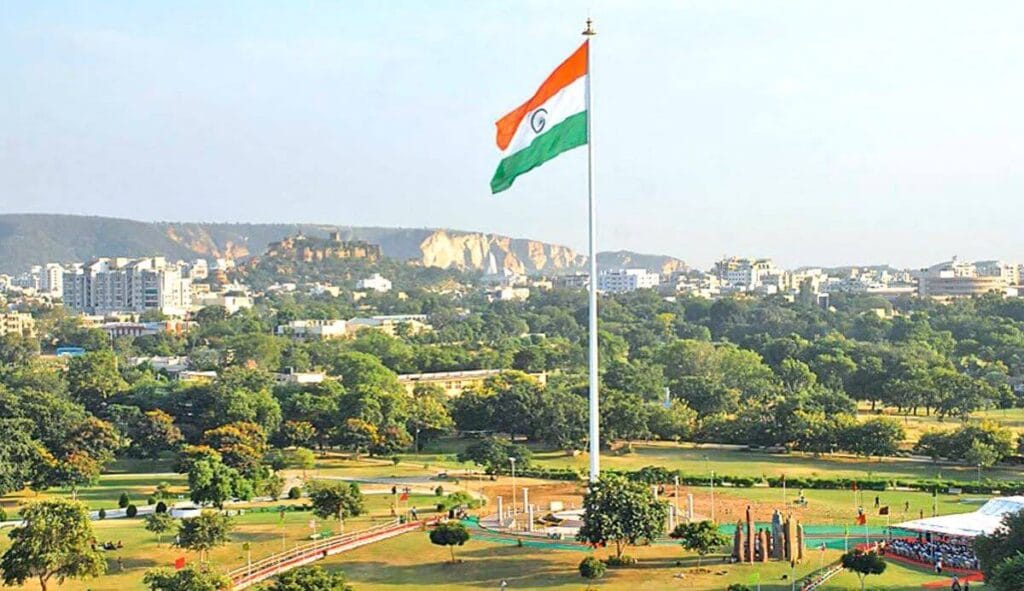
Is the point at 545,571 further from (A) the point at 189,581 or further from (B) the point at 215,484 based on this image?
(B) the point at 215,484

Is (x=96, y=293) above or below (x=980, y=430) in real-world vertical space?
above

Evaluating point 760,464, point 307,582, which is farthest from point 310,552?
point 760,464

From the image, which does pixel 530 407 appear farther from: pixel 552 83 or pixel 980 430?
pixel 552 83

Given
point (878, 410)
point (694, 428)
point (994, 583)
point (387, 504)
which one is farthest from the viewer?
point (878, 410)

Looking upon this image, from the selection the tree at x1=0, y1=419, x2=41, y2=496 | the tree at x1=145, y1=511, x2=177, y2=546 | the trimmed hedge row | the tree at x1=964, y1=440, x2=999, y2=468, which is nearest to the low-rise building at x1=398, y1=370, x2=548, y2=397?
the trimmed hedge row

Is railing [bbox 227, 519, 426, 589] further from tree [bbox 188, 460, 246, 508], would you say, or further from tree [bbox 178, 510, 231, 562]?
tree [bbox 188, 460, 246, 508]

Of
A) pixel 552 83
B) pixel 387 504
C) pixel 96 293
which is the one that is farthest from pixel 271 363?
pixel 96 293
